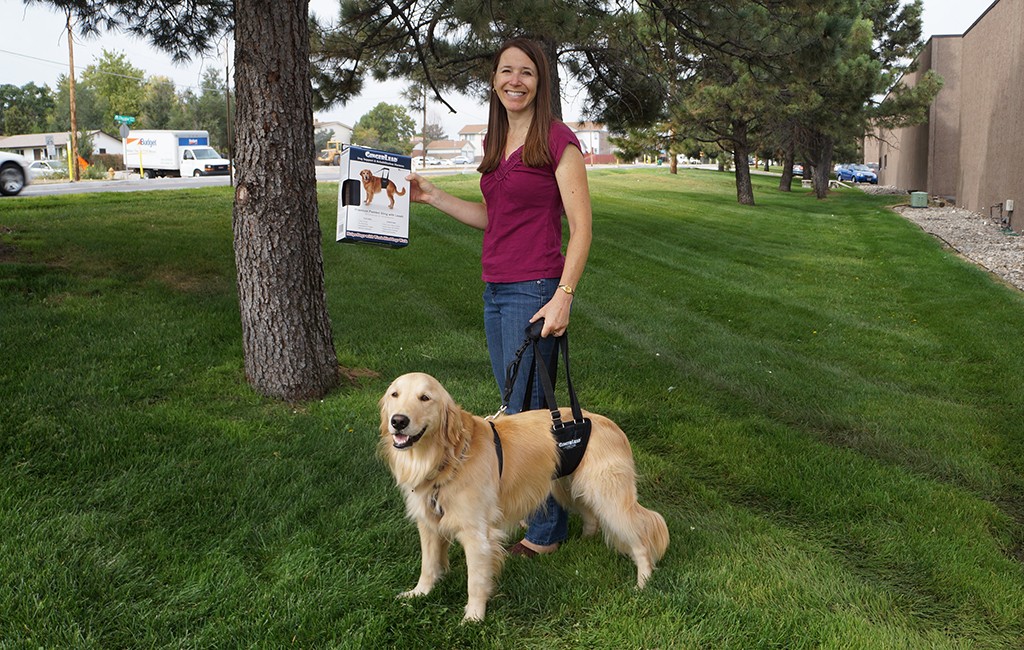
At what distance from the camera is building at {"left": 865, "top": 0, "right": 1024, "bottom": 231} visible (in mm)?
22047

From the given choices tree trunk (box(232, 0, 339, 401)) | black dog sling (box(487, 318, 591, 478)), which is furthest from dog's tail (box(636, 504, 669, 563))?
tree trunk (box(232, 0, 339, 401))

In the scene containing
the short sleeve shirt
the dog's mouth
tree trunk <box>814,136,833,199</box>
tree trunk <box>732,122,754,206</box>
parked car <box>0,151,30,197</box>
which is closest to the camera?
the dog's mouth

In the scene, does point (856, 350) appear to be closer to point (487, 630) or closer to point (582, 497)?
point (582, 497)

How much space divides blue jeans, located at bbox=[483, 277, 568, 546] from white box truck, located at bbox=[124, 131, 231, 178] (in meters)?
39.9

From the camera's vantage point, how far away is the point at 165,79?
86500 millimetres

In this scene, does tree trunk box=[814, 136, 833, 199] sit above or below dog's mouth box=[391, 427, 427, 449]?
above

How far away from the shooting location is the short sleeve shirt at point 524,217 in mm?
3072

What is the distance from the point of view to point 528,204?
3117 millimetres

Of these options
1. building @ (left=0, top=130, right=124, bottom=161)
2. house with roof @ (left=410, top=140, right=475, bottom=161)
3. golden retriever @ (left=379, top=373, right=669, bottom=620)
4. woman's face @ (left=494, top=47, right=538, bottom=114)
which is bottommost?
golden retriever @ (left=379, top=373, right=669, bottom=620)

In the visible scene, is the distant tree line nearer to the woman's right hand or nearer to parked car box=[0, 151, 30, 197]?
parked car box=[0, 151, 30, 197]

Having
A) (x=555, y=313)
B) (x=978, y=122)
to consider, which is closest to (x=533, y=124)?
(x=555, y=313)

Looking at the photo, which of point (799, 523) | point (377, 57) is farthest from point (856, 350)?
point (377, 57)

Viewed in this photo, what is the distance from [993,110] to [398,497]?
27.5 m

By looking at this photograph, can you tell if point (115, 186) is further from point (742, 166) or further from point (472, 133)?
point (472, 133)
